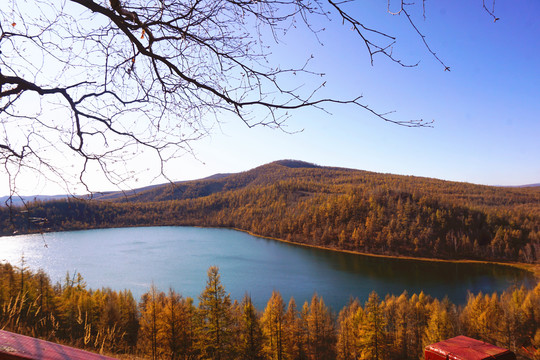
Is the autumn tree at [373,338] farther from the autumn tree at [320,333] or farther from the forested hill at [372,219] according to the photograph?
the forested hill at [372,219]

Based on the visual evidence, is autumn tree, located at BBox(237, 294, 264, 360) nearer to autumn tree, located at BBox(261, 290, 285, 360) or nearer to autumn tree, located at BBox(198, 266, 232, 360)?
autumn tree, located at BBox(261, 290, 285, 360)

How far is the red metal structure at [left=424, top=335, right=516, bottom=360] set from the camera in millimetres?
713

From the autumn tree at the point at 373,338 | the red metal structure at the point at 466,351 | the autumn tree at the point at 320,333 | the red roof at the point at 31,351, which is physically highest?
the red roof at the point at 31,351

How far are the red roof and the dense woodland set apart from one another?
31.7ft

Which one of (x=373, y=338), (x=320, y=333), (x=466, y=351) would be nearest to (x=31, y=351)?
(x=466, y=351)

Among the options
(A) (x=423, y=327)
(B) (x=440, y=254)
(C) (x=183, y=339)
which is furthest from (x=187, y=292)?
(B) (x=440, y=254)

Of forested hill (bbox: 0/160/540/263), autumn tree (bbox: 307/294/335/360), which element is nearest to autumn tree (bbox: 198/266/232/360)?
autumn tree (bbox: 307/294/335/360)

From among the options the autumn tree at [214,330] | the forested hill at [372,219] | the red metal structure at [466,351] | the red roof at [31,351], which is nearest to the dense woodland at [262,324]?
the autumn tree at [214,330]

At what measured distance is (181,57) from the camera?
184 cm

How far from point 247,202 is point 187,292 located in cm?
6096

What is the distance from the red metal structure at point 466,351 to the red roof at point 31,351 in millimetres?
776

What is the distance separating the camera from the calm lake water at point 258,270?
27781 millimetres

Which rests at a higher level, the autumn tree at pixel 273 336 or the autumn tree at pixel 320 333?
the autumn tree at pixel 273 336

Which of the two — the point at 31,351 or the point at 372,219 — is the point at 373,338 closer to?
the point at 31,351
